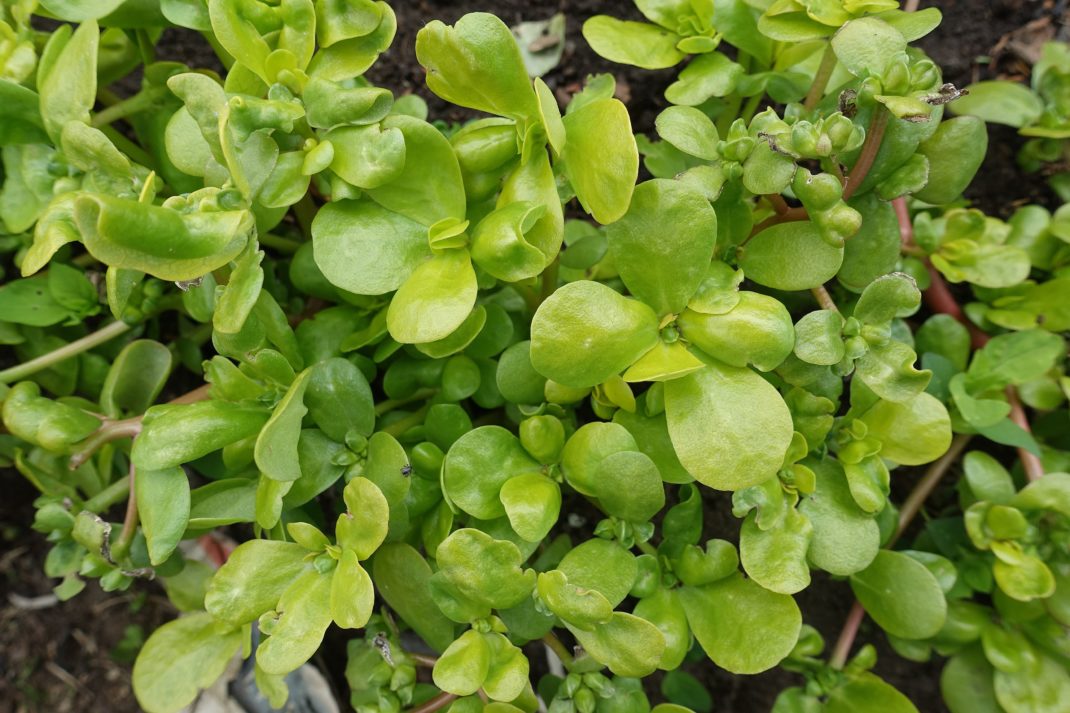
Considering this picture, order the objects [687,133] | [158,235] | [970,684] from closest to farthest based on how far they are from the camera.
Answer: [158,235] < [687,133] < [970,684]

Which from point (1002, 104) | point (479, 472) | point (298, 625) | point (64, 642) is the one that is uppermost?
point (1002, 104)

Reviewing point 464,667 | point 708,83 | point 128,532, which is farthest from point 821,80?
point 128,532

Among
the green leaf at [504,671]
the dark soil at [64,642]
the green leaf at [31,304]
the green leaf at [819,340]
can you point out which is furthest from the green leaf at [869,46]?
the dark soil at [64,642]

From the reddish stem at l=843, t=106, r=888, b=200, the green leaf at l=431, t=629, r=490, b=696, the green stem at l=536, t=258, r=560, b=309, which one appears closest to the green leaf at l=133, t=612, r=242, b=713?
the green leaf at l=431, t=629, r=490, b=696

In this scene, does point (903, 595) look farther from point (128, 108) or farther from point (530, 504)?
point (128, 108)

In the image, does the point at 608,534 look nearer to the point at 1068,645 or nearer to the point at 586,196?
the point at 586,196

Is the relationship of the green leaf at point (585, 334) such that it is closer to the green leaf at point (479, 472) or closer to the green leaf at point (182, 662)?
the green leaf at point (479, 472)

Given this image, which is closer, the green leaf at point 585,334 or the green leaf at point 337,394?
the green leaf at point 585,334
